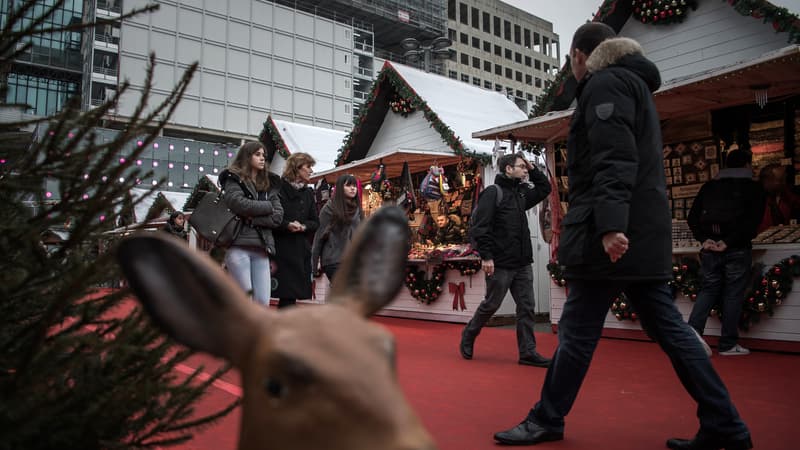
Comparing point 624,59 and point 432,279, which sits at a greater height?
point 624,59

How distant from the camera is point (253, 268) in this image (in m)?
4.39

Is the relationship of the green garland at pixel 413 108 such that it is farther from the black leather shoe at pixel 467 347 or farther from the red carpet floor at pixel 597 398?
the black leather shoe at pixel 467 347

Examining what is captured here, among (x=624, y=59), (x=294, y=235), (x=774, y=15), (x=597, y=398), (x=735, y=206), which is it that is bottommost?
(x=597, y=398)

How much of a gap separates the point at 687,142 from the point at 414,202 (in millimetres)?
3942

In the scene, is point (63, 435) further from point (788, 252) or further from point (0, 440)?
point (788, 252)

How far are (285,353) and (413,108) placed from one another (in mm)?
9859

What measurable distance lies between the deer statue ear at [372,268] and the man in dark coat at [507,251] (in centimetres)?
396

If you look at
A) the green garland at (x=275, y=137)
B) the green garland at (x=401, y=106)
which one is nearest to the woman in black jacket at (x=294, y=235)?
the green garland at (x=401, y=106)

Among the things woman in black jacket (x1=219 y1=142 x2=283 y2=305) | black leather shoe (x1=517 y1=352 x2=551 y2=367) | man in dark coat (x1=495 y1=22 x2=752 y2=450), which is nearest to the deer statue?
man in dark coat (x1=495 y1=22 x2=752 y2=450)

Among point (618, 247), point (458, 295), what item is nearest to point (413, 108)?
point (458, 295)

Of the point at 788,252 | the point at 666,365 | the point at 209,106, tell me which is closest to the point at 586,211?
the point at 666,365

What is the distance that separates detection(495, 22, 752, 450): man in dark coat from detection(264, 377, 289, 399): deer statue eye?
180cm

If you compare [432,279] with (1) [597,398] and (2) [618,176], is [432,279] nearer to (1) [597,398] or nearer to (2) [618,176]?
(1) [597,398]

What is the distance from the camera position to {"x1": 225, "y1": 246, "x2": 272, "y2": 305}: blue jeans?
14.1ft
